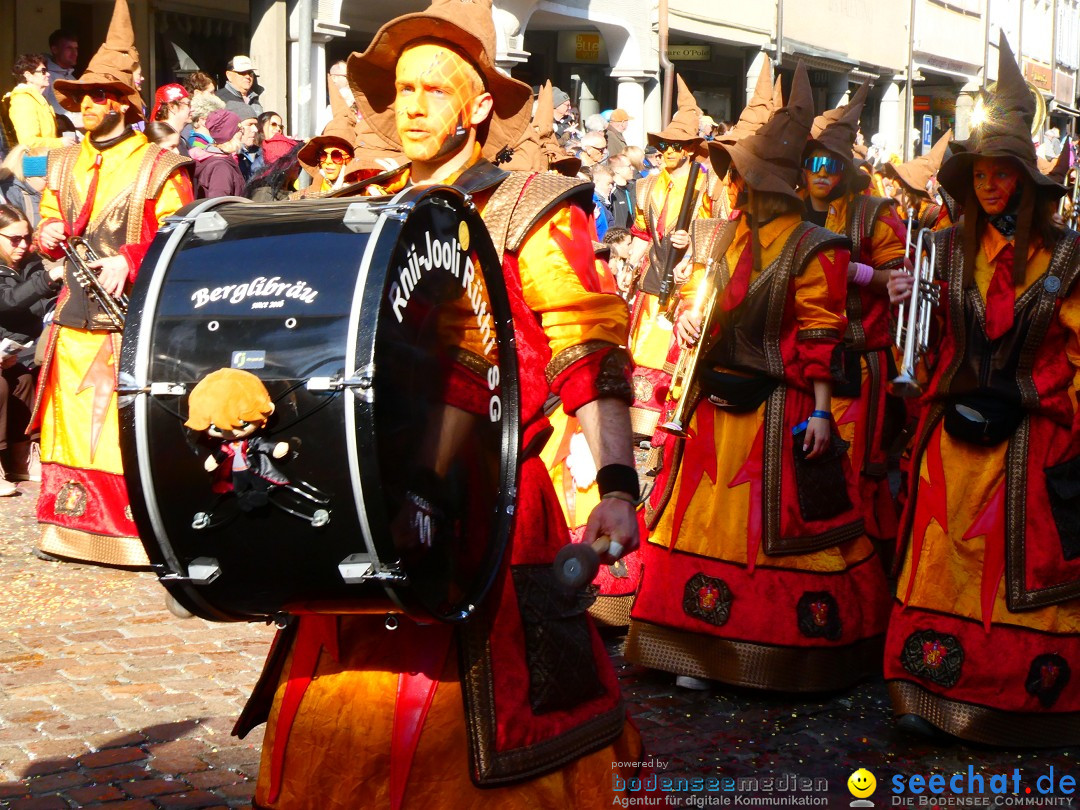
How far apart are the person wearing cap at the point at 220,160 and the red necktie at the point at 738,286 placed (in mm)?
5100

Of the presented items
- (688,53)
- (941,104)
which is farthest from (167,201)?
(941,104)

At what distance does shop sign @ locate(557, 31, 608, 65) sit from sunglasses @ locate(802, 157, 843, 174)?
18.1 meters

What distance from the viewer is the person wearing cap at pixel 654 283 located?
9195 mm

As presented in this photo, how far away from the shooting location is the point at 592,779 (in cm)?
315

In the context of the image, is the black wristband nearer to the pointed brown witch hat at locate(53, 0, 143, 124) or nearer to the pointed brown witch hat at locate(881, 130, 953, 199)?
the pointed brown witch hat at locate(53, 0, 143, 124)

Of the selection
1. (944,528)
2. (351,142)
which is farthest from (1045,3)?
(944,528)

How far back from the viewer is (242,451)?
104 inches

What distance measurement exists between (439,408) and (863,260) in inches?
186

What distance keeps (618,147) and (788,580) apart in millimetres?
13092

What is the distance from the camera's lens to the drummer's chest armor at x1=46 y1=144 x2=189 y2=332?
7.30 metres

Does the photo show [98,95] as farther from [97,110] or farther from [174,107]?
[174,107]

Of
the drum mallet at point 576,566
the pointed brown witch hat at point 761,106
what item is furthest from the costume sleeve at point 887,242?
the drum mallet at point 576,566

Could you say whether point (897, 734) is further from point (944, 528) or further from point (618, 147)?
point (618, 147)

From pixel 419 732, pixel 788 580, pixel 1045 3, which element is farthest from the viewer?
pixel 1045 3
